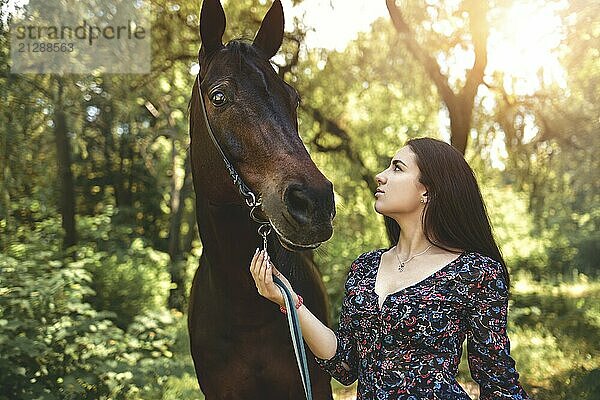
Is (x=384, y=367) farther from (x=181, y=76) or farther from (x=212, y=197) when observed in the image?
(x=181, y=76)

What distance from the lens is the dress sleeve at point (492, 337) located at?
5.43 ft

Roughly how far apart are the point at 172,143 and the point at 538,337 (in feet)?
25.3

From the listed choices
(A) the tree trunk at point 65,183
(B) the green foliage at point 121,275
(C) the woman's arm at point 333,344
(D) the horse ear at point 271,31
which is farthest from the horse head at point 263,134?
(A) the tree trunk at point 65,183

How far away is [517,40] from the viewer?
6.90 metres

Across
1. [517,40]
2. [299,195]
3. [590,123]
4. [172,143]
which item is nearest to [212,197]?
[299,195]

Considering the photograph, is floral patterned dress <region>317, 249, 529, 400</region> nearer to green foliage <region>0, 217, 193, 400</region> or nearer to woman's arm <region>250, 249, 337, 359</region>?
woman's arm <region>250, 249, 337, 359</region>

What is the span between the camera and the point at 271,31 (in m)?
2.25

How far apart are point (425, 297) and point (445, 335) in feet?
0.38

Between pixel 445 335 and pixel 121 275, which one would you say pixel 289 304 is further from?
pixel 121 275

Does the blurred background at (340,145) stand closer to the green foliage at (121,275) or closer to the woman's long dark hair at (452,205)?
the green foliage at (121,275)

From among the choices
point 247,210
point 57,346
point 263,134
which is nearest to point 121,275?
point 57,346

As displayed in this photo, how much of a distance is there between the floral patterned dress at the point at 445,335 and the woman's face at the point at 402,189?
0.22 meters

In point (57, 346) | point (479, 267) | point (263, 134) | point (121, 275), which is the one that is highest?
point (263, 134)

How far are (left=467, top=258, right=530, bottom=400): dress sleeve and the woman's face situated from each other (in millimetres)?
286
